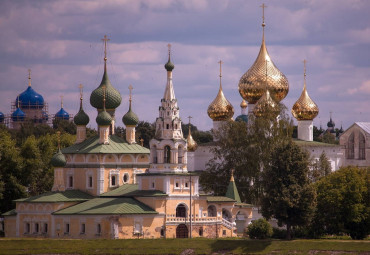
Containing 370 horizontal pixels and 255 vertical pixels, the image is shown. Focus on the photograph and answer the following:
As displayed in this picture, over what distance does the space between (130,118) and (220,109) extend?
35.0ft

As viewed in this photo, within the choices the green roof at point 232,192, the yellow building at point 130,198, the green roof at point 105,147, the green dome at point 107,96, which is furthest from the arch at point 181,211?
the green dome at point 107,96

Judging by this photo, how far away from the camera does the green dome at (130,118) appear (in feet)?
223

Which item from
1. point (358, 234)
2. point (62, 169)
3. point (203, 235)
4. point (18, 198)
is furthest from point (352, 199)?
point (18, 198)

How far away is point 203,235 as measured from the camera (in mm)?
59750

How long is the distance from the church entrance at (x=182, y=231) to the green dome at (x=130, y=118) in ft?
35.4

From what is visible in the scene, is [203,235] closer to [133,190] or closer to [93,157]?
[133,190]

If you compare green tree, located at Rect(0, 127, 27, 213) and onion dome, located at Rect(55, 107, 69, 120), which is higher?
onion dome, located at Rect(55, 107, 69, 120)

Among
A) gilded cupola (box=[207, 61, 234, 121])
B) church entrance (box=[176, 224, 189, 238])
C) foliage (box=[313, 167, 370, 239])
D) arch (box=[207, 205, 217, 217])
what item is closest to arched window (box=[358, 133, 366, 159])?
gilded cupola (box=[207, 61, 234, 121])

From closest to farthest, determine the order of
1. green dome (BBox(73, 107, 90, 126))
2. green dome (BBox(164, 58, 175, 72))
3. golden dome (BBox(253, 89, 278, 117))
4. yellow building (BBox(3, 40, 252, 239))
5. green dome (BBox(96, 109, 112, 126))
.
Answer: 1. yellow building (BBox(3, 40, 252, 239))
2. green dome (BBox(164, 58, 175, 72))
3. green dome (BBox(96, 109, 112, 126))
4. green dome (BBox(73, 107, 90, 126))
5. golden dome (BBox(253, 89, 278, 117))

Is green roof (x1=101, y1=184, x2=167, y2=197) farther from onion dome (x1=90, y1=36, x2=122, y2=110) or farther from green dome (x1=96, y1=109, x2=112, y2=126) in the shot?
→ onion dome (x1=90, y1=36, x2=122, y2=110)

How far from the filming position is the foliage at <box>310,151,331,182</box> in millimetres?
66062

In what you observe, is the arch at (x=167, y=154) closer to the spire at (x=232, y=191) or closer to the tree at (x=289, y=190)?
the spire at (x=232, y=191)

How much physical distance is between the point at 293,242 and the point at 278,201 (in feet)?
7.15

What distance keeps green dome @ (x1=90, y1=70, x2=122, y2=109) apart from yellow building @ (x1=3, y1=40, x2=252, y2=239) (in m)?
1.97
